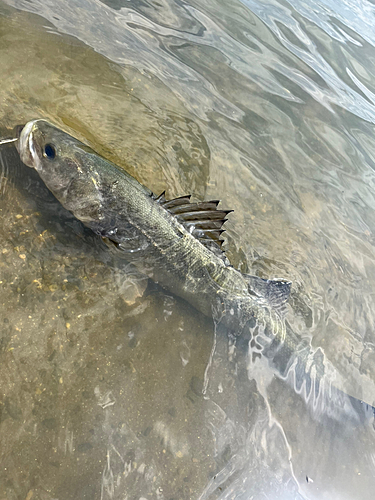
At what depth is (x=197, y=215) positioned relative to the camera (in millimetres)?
3670

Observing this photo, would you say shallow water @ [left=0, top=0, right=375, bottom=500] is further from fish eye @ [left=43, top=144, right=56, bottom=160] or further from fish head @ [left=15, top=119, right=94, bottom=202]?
fish eye @ [left=43, top=144, right=56, bottom=160]

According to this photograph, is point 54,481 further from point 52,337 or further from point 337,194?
point 337,194

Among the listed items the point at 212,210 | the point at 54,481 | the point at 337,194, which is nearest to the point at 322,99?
the point at 337,194

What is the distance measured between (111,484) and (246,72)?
6743 mm

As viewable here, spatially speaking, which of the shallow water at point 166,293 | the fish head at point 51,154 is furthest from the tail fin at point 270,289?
the fish head at point 51,154

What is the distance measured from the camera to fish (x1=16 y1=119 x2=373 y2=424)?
3.44 meters

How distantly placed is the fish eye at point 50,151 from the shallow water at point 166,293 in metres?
0.43

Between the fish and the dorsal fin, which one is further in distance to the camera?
the dorsal fin

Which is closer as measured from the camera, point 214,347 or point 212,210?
point 212,210

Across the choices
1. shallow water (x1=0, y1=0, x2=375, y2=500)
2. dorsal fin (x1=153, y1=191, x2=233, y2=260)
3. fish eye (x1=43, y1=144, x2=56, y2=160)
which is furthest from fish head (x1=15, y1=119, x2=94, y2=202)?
dorsal fin (x1=153, y1=191, x2=233, y2=260)

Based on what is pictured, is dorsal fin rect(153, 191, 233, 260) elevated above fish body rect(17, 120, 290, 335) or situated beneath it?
elevated above

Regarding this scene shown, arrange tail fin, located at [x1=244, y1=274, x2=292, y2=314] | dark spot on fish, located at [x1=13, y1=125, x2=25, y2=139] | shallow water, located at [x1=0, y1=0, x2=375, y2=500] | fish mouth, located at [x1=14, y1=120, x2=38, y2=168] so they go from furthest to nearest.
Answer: tail fin, located at [x1=244, y1=274, x2=292, y2=314] → dark spot on fish, located at [x1=13, y1=125, x2=25, y2=139] → fish mouth, located at [x1=14, y1=120, x2=38, y2=168] → shallow water, located at [x1=0, y1=0, x2=375, y2=500]

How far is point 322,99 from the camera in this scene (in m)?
6.82

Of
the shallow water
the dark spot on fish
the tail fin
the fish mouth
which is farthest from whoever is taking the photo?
the tail fin
